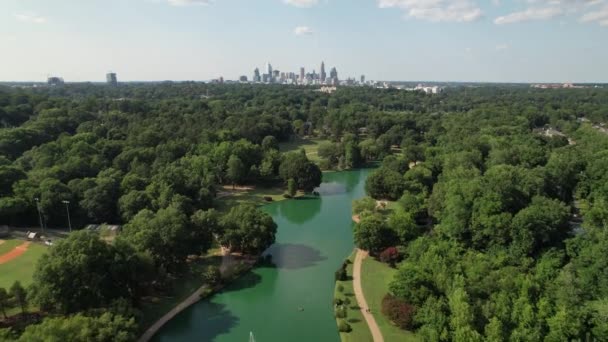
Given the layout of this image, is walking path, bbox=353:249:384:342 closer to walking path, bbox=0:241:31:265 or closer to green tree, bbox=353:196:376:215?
green tree, bbox=353:196:376:215

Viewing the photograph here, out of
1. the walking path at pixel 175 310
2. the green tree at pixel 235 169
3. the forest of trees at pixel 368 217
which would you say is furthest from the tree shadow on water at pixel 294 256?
the green tree at pixel 235 169

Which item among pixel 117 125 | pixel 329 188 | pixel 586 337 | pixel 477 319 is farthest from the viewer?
pixel 117 125

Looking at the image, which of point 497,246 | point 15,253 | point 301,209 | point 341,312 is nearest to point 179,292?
point 341,312

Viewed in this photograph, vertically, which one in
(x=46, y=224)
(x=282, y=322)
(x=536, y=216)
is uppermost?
(x=536, y=216)

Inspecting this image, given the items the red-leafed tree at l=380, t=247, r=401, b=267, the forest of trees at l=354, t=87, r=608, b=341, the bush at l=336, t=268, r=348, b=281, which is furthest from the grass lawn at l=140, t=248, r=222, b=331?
the red-leafed tree at l=380, t=247, r=401, b=267

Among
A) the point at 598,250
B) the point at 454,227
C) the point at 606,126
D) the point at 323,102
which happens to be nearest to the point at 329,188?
the point at 454,227

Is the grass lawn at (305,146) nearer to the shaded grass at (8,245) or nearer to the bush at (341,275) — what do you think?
the bush at (341,275)

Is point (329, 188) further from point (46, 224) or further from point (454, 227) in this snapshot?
point (46, 224)
